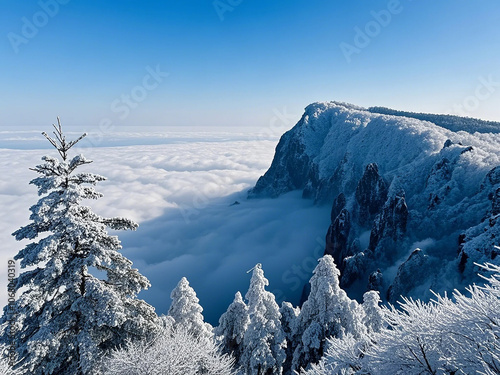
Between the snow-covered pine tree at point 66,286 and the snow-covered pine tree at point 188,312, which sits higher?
the snow-covered pine tree at point 66,286

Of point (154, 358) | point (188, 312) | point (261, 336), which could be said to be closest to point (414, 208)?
point (261, 336)

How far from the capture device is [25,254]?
10516 mm

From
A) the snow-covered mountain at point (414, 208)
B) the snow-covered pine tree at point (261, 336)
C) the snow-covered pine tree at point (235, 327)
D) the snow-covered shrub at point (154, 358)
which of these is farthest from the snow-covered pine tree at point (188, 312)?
the snow-covered mountain at point (414, 208)

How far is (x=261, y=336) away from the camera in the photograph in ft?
74.9

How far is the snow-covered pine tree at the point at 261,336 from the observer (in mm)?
22547

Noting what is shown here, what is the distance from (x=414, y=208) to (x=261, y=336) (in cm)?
4104

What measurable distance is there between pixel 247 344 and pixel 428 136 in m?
72.7

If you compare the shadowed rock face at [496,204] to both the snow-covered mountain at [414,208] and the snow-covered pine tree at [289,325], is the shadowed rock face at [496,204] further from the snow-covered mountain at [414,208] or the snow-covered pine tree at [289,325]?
the snow-covered pine tree at [289,325]

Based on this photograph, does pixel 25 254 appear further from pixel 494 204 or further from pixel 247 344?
pixel 494 204

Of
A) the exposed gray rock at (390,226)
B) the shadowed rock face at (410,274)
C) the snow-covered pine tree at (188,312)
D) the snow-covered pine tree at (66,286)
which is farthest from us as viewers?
the exposed gray rock at (390,226)

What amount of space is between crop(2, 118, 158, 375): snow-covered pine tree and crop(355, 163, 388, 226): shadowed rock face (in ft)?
207

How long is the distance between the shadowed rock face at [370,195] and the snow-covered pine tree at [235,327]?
161 feet

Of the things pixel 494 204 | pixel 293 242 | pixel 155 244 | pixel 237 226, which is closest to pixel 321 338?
pixel 494 204

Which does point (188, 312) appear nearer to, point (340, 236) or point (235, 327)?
point (235, 327)
